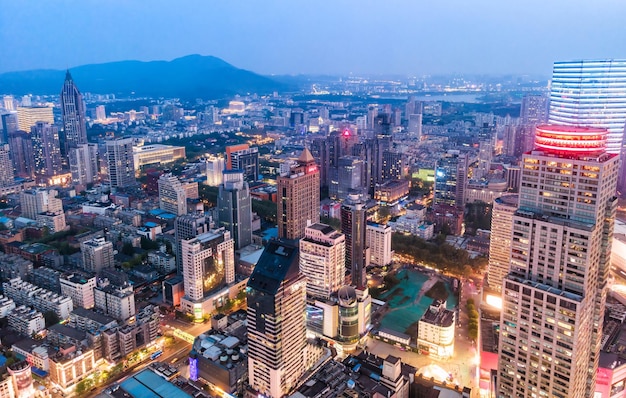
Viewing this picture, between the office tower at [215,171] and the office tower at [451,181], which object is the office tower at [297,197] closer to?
the office tower at [451,181]

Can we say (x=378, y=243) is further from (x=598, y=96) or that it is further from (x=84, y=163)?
(x=84, y=163)

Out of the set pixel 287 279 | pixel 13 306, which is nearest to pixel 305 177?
pixel 287 279

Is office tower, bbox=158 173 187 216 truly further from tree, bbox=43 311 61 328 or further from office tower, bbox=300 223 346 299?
office tower, bbox=300 223 346 299

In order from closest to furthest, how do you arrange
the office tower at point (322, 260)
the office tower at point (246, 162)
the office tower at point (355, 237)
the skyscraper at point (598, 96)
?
the office tower at point (322, 260) → the office tower at point (355, 237) → the skyscraper at point (598, 96) → the office tower at point (246, 162)

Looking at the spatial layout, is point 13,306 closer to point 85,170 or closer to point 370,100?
point 85,170

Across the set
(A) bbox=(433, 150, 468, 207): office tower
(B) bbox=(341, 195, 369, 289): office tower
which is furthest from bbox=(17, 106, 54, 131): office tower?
(B) bbox=(341, 195, 369, 289): office tower

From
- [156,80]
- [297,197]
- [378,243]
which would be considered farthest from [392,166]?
[156,80]

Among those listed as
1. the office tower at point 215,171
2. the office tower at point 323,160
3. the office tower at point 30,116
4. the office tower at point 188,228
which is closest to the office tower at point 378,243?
the office tower at point 188,228
